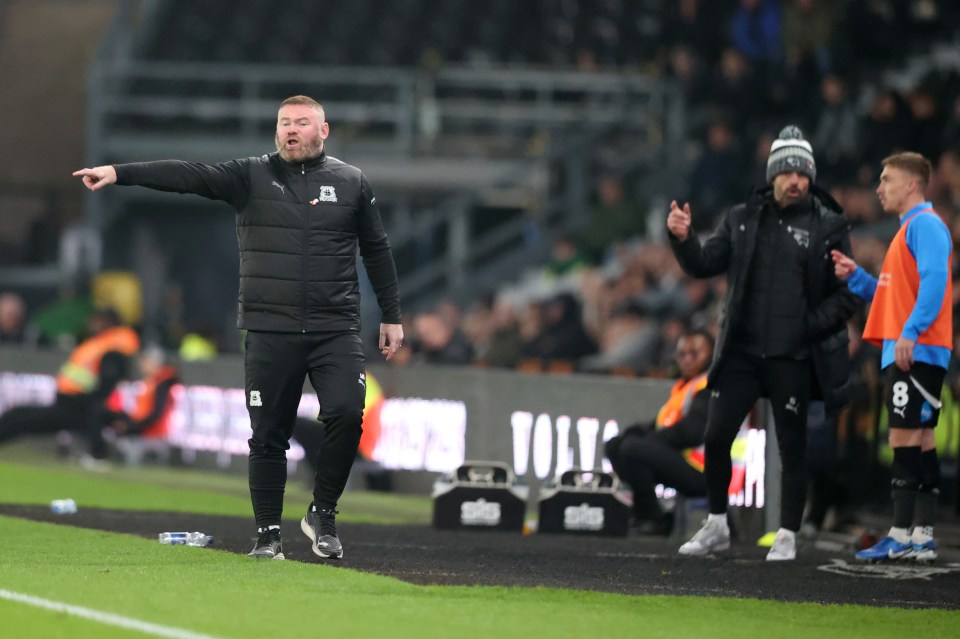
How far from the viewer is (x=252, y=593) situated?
24.7 ft

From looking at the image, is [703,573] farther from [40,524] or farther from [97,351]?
[97,351]

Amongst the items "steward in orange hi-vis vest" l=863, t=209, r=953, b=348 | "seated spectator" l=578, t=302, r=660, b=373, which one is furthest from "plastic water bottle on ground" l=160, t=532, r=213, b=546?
"seated spectator" l=578, t=302, r=660, b=373

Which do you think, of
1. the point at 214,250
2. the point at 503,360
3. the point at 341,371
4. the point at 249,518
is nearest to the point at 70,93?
the point at 214,250

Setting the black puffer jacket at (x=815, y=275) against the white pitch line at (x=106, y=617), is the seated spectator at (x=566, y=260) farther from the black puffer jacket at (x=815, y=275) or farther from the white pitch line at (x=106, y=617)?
the white pitch line at (x=106, y=617)

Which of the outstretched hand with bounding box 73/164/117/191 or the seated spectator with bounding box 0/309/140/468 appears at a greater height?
the outstretched hand with bounding box 73/164/117/191

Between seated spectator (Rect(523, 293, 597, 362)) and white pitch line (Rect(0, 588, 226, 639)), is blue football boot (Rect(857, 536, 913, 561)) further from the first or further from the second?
seated spectator (Rect(523, 293, 597, 362))

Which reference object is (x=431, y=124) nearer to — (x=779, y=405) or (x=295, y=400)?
(x=779, y=405)

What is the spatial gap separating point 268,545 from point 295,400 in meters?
0.72

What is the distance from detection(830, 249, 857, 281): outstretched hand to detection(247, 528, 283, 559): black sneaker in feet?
10.6

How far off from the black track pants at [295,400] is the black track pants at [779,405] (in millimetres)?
2136

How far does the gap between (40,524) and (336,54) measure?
1701 cm

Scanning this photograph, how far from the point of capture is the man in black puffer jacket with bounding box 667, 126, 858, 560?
9.65 metres

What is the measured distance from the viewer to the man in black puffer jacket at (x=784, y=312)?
9.65 meters

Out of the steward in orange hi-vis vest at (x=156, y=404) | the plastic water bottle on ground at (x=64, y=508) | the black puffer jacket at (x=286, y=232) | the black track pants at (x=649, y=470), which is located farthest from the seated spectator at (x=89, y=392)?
the black puffer jacket at (x=286, y=232)
